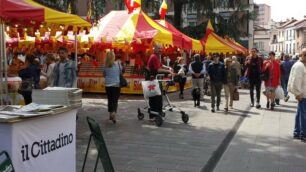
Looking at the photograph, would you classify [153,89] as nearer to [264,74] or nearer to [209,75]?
[209,75]

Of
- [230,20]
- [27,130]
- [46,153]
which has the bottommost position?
[46,153]

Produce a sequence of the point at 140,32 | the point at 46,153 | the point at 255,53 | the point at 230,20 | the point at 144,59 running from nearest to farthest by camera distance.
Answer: the point at 46,153
the point at 255,53
the point at 140,32
the point at 144,59
the point at 230,20

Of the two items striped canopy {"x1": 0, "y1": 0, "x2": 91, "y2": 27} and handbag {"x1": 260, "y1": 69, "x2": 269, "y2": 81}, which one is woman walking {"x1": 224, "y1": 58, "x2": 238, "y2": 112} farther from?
striped canopy {"x1": 0, "y1": 0, "x2": 91, "y2": 27}

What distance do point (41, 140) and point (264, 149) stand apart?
480 cm

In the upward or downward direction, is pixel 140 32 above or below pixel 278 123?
above

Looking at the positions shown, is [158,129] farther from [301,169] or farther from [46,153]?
[46,153]

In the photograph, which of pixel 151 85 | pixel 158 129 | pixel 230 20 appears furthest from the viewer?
pixel 230 20

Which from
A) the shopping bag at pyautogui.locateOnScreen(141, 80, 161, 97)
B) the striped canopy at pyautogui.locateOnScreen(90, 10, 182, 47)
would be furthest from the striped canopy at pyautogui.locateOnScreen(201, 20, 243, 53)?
the shopping bag at pyautogui.locateOnScreen(141, 80, 161, 97)

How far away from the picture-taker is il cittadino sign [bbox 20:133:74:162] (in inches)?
148

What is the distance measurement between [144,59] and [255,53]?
4752 millimetres

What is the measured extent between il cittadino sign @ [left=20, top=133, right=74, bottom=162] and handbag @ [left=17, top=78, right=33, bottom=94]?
5895 mm

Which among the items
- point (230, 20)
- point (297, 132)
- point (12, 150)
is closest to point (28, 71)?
point (297, 132)

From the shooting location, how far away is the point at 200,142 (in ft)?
26.8

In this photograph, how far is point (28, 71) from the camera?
10.1 meters
